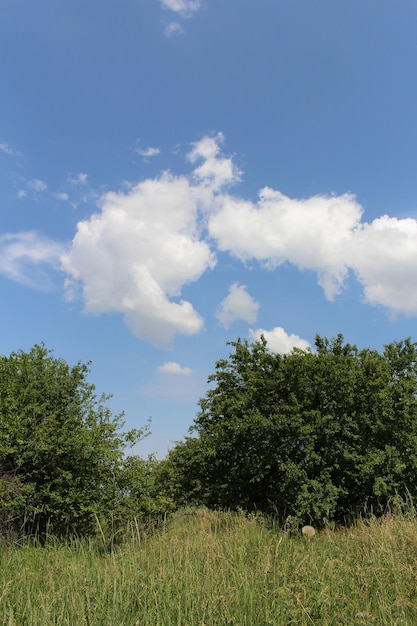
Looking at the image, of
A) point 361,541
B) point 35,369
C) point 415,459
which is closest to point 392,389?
point 415,459

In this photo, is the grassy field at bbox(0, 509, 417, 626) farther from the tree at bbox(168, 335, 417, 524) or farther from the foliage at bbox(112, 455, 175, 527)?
the tree at bbox(168, 335, 417, 524)

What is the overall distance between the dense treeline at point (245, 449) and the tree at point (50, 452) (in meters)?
0.04

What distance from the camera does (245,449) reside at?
738 inches

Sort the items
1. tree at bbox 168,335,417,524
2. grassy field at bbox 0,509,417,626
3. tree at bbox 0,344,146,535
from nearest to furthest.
→ grassy field at bbox 0,509,417,626 < tree at bbox 0,344,146,535 < tree at bbox 168,335,417,524

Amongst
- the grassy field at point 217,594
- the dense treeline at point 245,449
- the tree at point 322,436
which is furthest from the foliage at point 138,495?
the grassy field at point 217,594

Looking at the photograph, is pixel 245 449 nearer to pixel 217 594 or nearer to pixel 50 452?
pixel 50 452

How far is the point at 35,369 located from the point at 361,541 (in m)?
11.2

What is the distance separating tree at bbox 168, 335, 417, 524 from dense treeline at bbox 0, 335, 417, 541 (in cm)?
5

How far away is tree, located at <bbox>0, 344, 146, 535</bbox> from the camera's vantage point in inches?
493

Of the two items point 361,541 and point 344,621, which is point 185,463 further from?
point 344,621

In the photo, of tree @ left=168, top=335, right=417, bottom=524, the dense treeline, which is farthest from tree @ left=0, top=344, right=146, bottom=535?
tree @ left=168, top=335, right=417, bottom=524

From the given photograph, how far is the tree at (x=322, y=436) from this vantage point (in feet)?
51.2

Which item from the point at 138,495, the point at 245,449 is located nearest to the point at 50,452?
the point at 138,495

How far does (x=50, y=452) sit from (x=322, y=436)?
909 centimetres
